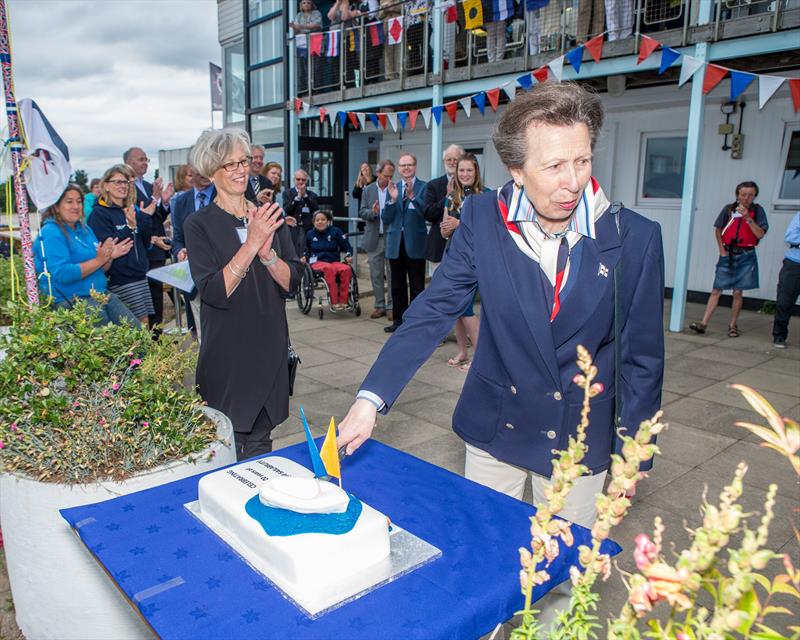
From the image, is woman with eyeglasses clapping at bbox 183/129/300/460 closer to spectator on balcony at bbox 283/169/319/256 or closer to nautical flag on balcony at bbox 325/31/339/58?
spectator on balcony at bbox 283/169/319/256

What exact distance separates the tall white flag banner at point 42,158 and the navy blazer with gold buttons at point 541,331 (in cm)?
315

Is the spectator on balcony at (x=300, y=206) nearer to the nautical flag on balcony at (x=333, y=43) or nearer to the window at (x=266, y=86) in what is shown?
the nautical flag on balcony at (x=333, y=43)

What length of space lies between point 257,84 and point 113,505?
59.3 ft

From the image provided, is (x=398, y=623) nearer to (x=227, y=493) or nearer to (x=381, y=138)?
(x=227, y=493)

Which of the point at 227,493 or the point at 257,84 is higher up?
the point at 257,84

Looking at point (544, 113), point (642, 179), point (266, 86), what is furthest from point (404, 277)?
point (266, 86)

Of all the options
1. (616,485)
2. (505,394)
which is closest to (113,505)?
(505,394)

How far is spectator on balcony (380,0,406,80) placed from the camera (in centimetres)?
1179

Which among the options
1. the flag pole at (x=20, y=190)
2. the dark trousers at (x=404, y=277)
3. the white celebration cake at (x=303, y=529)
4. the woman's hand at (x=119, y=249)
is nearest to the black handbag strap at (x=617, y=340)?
the white celebration cake at (x=303, y=529)

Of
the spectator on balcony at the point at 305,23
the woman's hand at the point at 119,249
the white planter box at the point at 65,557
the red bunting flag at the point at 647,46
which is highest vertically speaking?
the spectator on balcony at the point at 305,23

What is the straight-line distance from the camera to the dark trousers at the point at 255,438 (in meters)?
3.20

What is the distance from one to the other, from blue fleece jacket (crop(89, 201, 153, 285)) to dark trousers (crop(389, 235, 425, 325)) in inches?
127

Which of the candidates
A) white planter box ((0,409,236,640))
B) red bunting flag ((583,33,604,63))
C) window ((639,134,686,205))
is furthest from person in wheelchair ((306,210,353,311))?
white planter box ((0,409,236,640))

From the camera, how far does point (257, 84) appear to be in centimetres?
1795
